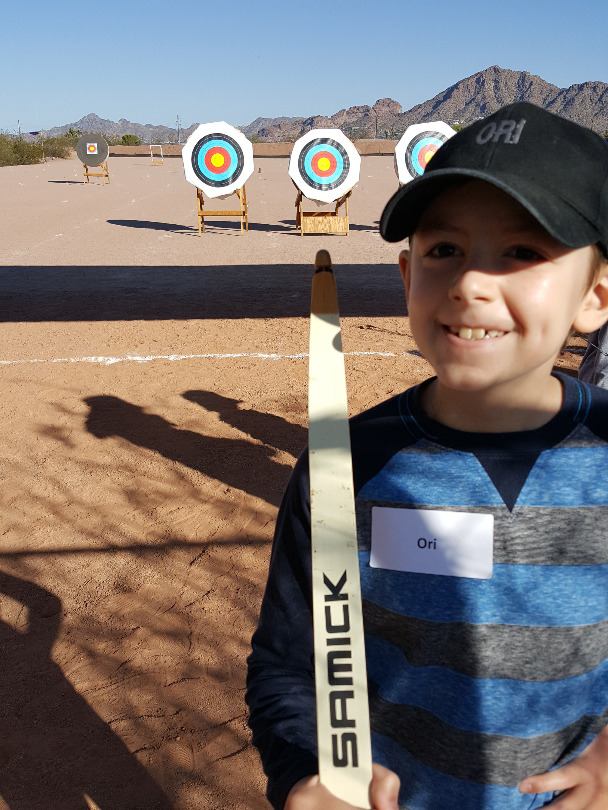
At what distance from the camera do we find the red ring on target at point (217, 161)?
53.6 feet

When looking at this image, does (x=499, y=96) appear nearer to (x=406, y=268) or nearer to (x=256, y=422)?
(x=256, y=422)

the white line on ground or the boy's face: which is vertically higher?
the boy's face

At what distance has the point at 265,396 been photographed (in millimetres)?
5594

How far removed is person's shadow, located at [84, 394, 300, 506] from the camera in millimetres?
4219

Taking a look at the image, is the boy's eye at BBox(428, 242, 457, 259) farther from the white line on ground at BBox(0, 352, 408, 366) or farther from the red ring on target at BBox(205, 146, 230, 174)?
the red ring on target at BBox(205, 146, 230, 174)

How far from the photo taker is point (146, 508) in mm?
3953

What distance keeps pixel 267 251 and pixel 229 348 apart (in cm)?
706

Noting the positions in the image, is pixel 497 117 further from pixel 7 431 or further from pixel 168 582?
pixel 7 431

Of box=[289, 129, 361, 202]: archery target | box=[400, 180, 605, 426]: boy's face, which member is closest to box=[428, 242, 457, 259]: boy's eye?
box=[400, 180, 605, 426]: boy's face

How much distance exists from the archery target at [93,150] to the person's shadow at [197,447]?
27.1m

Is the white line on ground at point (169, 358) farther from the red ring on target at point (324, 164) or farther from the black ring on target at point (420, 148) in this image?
the black ring on target at point (420, 148)

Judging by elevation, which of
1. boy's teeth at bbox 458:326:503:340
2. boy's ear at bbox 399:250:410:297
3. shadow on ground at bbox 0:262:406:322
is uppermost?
boy's ear at bbox 399:250:410:297

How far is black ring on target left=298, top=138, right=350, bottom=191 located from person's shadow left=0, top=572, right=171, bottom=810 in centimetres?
A: 1459

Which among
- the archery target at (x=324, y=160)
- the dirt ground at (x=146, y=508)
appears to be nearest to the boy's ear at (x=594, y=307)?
the dirt ground at (x=146, y=508)
